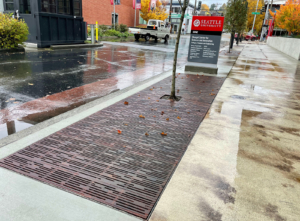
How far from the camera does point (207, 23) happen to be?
9.86 metres

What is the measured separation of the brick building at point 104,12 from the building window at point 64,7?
63.1 ft

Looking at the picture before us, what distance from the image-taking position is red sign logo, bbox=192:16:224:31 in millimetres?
9617

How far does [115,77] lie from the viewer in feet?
29.2

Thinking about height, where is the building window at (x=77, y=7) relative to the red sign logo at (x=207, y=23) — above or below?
above

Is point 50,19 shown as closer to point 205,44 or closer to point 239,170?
point 205,44

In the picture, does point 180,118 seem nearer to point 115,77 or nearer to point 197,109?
point 197,109

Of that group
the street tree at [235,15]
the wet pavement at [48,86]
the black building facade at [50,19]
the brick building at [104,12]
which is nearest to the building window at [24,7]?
the black building facade at [50,19]

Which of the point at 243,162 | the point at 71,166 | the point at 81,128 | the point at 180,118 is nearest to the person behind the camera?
the point at 71,166

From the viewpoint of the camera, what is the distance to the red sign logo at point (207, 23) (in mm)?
9617

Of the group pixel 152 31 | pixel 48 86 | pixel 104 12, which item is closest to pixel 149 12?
pixel 104 12

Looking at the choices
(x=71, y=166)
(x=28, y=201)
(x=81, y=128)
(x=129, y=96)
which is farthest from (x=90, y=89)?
(x=28, y=201)

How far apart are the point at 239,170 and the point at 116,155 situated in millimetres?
1729

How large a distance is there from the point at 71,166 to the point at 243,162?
2.41m

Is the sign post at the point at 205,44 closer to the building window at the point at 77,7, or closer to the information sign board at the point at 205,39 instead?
the information sign board at the point at 205,39
